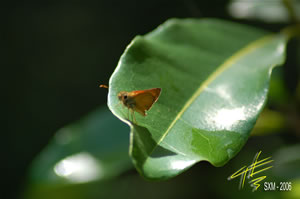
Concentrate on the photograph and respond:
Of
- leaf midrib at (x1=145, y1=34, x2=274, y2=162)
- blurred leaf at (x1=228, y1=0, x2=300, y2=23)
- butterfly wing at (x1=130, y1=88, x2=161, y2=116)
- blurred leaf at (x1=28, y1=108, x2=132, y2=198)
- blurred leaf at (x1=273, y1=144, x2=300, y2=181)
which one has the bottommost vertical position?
blurred leaf at (x1=273, y1=144, x2=300, y2=181)

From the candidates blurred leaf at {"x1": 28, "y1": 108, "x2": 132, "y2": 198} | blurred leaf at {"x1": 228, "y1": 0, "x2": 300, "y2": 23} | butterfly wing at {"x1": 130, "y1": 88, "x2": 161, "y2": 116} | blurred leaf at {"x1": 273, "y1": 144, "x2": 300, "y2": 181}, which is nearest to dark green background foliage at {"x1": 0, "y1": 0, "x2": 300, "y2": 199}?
blurred leaf at {"x1": 228, "y1": 0, "x2": 300, "y2": 23}

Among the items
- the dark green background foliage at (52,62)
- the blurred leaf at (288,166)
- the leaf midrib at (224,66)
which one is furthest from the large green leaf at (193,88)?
the dark green background foliage at (52,62)

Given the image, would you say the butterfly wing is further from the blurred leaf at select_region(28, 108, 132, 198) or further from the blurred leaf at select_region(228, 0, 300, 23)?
the blurred leaf at select_region(228, 0, 300, 23)

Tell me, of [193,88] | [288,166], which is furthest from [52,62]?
[193,88]

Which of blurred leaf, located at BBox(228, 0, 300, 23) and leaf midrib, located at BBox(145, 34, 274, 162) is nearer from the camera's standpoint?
leaf midrib, located at BBox(145, 34, 274, 162)

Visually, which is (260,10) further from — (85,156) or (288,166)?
(85,156)

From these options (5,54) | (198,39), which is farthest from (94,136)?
(5,54)
